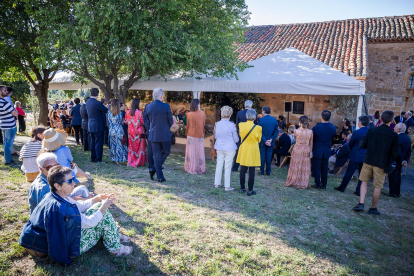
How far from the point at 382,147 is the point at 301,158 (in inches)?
63.0

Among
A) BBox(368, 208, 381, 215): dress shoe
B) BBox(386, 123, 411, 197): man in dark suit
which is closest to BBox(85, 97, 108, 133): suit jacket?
BBox(368, 208, 381, 215): dress shoe

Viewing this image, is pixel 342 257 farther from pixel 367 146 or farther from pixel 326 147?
pixel 326 147

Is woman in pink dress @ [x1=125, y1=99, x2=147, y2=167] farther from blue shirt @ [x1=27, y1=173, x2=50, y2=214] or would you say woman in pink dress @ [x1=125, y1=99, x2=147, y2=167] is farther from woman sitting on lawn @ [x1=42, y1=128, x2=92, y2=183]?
blue shirt @ [x1=27, y1=173, x2=50, y2=214]

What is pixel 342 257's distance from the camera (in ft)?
10.5

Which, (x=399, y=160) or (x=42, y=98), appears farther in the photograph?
(x=42, y=98)

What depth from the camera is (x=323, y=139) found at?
5.55 metres

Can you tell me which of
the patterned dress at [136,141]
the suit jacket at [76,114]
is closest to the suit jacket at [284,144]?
the patterned dress at [136,141]

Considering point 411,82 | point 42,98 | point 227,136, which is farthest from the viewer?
point 411,82

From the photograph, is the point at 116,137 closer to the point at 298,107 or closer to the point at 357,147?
the point at 357,147

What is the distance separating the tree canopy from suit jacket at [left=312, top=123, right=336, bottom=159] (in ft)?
11.8

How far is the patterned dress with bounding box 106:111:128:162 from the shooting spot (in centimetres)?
649

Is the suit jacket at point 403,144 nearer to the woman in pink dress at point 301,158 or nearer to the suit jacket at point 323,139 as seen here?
the suit jacket at point 323,139

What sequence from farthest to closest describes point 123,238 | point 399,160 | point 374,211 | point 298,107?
1. point 298,107
2. point 399,160
3. point 374,211
4. point 123,238

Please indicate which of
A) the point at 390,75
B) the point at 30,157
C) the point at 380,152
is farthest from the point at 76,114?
the point at 390,75
